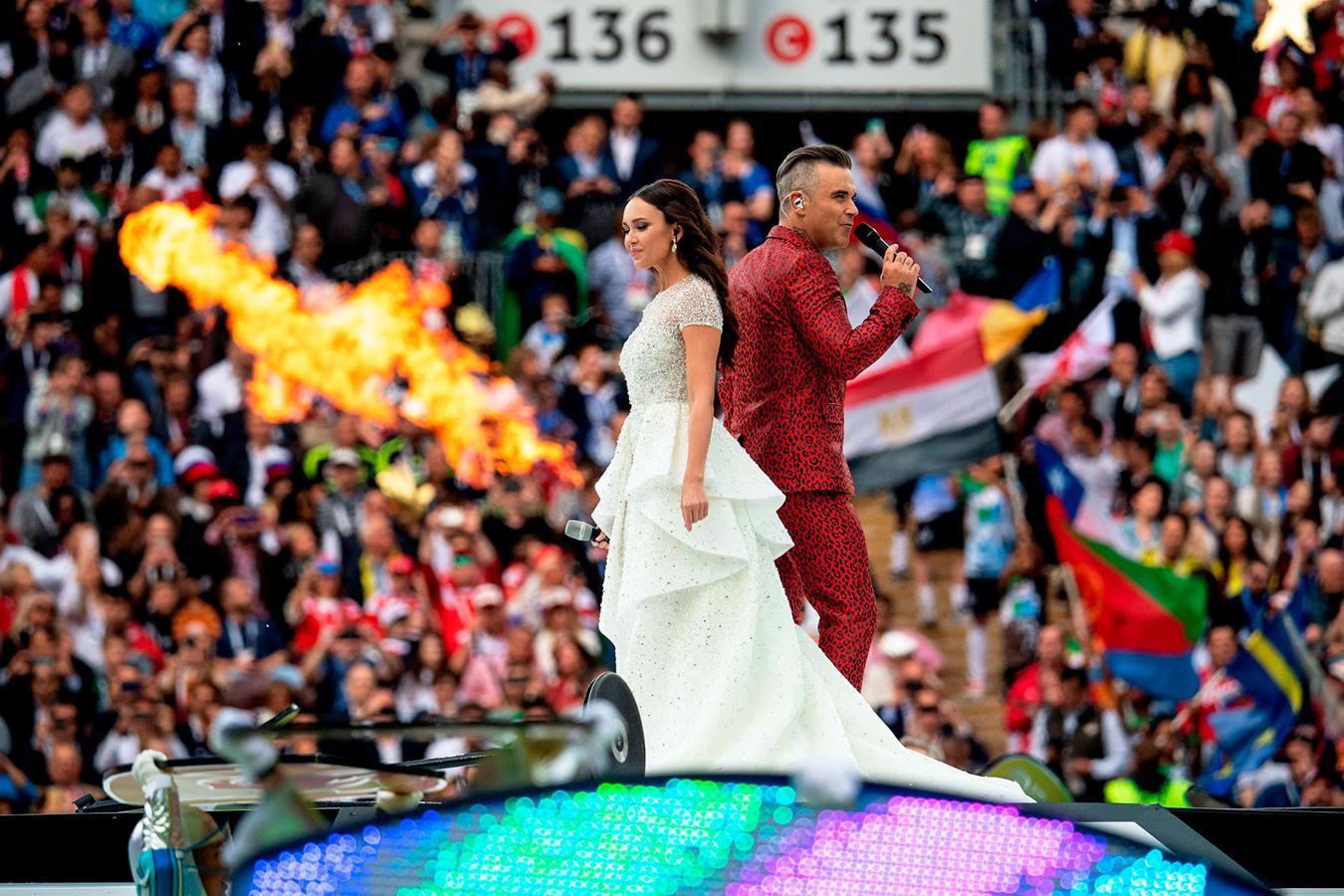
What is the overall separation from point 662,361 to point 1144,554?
25.5 ft

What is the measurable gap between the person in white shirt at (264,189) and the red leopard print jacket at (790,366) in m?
8.74

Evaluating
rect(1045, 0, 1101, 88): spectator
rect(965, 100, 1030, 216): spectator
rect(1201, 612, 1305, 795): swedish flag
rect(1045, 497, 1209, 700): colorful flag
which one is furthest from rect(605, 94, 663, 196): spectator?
rect(1201, 612, 1305, 795): swedish flag

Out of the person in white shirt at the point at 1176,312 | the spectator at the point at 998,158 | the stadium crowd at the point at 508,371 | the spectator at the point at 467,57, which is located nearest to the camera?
the stadium crowd at the point at 508,371

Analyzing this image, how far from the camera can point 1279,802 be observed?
37.7 feet

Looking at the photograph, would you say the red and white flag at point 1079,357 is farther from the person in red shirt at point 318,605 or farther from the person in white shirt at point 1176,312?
→ the person in red shirt at point 318,605

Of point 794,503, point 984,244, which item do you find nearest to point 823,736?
point 794,503

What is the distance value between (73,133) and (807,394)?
33.0 ft

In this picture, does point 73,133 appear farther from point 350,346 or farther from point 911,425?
point 911,425

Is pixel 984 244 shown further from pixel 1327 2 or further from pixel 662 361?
pixel 662 361

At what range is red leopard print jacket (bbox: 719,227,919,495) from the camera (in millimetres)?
5996

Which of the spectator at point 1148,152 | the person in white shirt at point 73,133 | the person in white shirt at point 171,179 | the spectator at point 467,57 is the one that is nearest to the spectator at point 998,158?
the spectator at point 1148,152

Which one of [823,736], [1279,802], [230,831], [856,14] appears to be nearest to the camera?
[230,831]

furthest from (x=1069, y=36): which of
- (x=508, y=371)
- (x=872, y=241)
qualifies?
(x=872, y=241)

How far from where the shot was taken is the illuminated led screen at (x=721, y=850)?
2.12m
